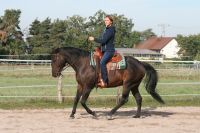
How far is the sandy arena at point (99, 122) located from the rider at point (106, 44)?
3.61 ft

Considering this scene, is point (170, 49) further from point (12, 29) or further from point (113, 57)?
point (113, 57)

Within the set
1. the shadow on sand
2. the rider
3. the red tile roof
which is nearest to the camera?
the rider

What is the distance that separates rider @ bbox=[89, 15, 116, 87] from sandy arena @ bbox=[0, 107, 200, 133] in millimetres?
1100

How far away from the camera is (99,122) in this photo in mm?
10148

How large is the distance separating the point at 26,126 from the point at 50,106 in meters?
4.00

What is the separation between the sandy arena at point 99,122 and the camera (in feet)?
29.6

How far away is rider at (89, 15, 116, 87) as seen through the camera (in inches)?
410

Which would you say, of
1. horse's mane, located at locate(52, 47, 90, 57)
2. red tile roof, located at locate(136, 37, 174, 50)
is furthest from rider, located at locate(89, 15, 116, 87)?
red tile roof, located at locate(136, 37, 174, 50)

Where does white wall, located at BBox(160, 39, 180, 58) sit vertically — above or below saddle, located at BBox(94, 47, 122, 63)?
above

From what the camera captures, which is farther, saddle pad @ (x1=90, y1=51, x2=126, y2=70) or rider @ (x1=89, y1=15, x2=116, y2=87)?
saddle pad @ (x1=90, y1=51, x2=126, y2=70)

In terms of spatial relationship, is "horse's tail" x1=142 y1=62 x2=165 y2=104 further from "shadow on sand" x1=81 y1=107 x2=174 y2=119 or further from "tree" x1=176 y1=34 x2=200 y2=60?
"tree" x1=176 y1=34 x2=200 y2=60

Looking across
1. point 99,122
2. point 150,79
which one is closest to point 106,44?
point 150,79

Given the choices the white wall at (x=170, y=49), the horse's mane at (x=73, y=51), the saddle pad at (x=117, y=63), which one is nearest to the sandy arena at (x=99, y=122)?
the saddle pad at (x=117, y=63)

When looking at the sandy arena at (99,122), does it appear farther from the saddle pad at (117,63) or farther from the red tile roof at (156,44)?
the red tile roof at (156,44)
